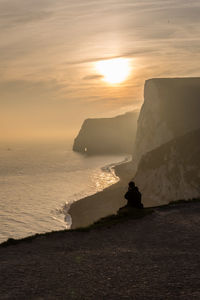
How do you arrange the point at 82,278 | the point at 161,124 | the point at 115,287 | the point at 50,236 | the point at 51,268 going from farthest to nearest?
the point at 161,124 → the point at 50,236 → the point at 51,268 → the point at 82,278 → the point at 115,287

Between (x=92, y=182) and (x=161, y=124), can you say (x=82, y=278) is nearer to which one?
(x=161, y=124)

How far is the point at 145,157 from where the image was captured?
62.5m

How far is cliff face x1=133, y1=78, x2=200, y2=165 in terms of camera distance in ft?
230

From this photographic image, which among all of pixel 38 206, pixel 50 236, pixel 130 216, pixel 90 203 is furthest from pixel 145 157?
pixel 50 236

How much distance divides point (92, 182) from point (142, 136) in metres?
19.6

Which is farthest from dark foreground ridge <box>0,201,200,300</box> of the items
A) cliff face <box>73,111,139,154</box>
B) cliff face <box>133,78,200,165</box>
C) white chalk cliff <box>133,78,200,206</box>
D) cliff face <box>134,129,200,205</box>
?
cliff face <box>73,111,139,154</box>

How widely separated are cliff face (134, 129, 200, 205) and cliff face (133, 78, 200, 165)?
9749 millimetres

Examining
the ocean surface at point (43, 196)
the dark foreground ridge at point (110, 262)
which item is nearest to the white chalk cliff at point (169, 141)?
the ocean surface at point (43, 196)

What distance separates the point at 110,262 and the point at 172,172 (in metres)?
42.9

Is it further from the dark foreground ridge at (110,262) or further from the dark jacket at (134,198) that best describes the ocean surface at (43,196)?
the dark foreground ridge at (110,262)

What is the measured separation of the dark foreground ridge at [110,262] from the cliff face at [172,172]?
31.1 m

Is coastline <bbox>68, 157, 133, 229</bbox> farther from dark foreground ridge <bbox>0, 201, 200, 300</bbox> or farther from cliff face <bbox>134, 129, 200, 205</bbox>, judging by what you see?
dark foreground ridge <bbox>0, 201, 200, 300</bbox>

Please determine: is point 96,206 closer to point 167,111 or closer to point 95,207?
point 95,207

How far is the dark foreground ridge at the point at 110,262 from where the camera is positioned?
37.3 feet
